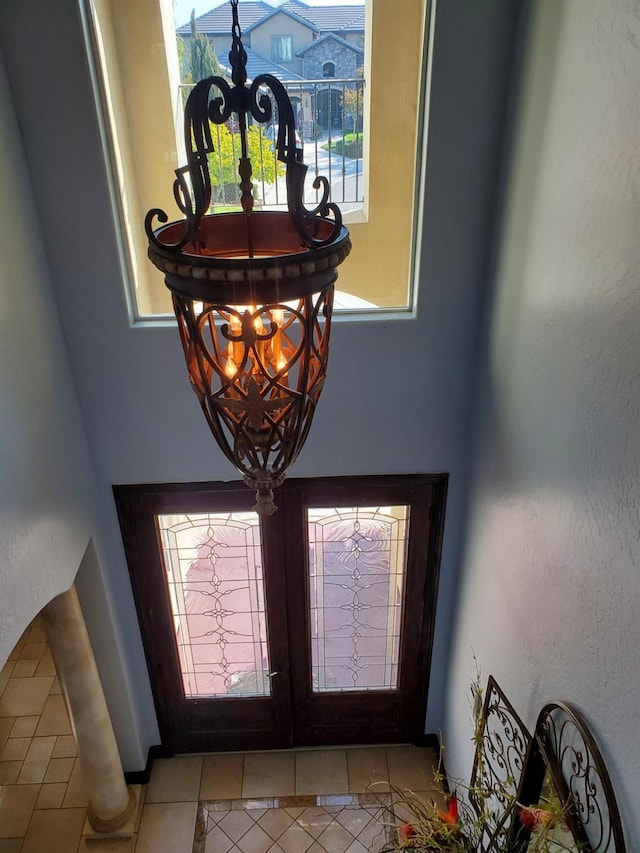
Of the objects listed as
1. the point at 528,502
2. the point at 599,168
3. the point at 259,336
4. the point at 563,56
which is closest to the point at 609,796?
the point at 528,502

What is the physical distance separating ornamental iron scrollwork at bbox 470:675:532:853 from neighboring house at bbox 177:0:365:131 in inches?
101

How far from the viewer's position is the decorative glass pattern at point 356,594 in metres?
3.50

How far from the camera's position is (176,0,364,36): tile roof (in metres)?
2.46

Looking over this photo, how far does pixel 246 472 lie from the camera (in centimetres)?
156

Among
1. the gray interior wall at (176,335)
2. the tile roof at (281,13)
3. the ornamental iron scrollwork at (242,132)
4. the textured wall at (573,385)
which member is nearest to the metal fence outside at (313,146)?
the tile roof at (281,13)

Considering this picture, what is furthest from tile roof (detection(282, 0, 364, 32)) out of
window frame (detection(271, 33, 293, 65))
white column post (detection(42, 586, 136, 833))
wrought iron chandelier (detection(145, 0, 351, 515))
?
white column post (detection(42, 586, 136, 833))

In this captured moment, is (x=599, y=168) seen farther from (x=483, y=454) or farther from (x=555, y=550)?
(x=483, y=454)

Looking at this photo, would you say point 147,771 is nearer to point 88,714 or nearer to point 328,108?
point 88,714

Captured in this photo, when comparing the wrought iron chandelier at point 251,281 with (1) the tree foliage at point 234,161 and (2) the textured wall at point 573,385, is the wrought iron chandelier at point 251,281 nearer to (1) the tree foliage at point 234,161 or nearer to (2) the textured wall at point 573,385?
(2) the textured wall at point 573,385

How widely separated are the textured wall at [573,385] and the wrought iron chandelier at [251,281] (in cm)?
79

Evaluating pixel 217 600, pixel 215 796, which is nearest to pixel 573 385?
pixel 217 600

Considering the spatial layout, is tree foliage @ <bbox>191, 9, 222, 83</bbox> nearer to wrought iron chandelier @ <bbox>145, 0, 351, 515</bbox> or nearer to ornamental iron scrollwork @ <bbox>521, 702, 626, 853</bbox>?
wrought iron chandelier @ <bbox>145, 0, 351, 515</bbox>

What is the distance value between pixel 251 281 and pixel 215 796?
3.69m

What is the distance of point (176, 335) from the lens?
284 cm
